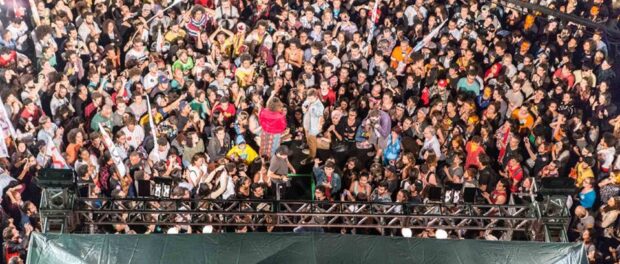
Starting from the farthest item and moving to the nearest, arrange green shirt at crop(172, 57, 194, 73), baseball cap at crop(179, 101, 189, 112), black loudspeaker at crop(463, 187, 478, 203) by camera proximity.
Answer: green shirt at crop(172, 57, 194, 73)
baseball cap at crop(179, 101, 189, 112)
black loudspeaker at crop(463, 187, 478, 203)

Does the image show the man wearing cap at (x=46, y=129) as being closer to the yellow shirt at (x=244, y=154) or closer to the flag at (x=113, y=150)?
the flag at (x=113, y=150)

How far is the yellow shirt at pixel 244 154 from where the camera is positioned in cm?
1836

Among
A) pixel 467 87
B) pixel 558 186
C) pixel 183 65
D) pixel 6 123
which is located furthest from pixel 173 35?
pixel 558 186

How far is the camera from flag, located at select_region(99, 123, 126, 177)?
701 inches

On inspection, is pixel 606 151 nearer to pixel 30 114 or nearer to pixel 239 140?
pixel 239 140

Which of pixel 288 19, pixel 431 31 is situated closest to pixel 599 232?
pixel 431 31

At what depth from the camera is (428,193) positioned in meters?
17.4

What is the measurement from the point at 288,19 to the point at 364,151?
149 inches

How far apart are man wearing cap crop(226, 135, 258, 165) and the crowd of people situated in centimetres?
2

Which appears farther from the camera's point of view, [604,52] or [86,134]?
[604,52]

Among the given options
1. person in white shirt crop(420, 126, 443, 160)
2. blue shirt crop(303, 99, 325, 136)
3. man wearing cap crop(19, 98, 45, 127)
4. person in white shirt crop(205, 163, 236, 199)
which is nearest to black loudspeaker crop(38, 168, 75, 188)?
person in white shirt crop(205, 163, 236, 199)

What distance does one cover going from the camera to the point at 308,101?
19.3 m

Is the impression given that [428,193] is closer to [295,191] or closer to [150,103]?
[295,191]

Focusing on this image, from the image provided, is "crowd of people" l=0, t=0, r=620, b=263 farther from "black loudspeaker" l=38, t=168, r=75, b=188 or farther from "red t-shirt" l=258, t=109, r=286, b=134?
"black loudspeaker" l=38, t=168, r=75, b=188
